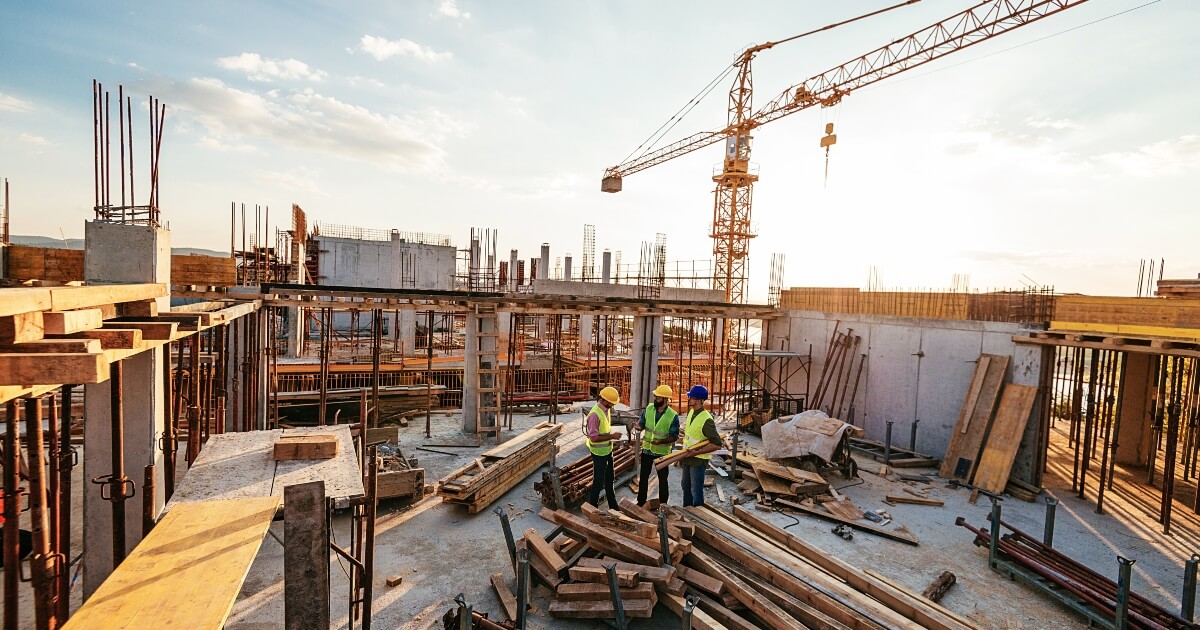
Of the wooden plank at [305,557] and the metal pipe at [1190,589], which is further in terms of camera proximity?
the metal pipe at [1190,589]

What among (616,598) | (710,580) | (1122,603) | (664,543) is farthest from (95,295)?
(1122,603)

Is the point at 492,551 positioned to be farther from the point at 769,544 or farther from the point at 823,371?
the point at 823,371

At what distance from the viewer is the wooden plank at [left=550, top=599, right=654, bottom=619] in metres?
5.88

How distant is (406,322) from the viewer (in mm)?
25109

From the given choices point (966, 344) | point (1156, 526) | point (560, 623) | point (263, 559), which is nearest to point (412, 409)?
point (263, 559)

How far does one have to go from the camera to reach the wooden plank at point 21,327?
3068 mm

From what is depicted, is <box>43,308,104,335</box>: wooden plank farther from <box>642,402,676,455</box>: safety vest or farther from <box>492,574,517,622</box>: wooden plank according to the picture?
<box>642,402,676,455</box>: safety vest

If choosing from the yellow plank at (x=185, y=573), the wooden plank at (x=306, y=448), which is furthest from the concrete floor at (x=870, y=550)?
the yellow plank at (x=185, y=573)

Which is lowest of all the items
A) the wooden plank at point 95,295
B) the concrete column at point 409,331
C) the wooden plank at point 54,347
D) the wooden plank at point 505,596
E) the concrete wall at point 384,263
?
the wooden plank at point 505,596

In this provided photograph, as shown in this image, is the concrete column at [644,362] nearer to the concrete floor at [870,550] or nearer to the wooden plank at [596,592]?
the concrete floor at [870,550]

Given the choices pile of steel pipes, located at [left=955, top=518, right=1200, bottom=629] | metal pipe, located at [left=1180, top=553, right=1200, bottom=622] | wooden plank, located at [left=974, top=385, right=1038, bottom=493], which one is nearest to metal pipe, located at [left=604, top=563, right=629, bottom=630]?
pile of steel pipes, located at [left=955, top=518, right=1200, bottom=629]

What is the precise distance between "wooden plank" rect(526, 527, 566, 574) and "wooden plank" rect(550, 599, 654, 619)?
0.48 m

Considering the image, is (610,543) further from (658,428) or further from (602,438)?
(658,428)

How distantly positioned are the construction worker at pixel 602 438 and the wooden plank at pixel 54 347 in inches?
218
